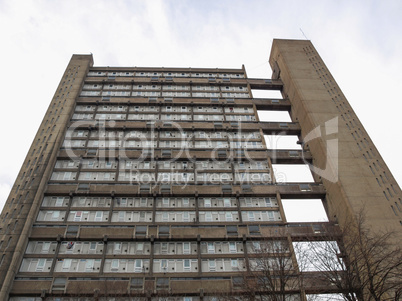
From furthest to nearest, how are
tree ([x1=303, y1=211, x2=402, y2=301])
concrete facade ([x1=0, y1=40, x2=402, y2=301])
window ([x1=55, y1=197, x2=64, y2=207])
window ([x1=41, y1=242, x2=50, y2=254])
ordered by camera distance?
window ([x1=55, y1=197, x2=64, y2=207]) → window ([x1=41, y1=242, x2=50, y2=254]) → concrete facade ([x1=0, y1=40, x2=402, y2=301]) → tree ([x1=303, y1=211, x2=402, y2=301])

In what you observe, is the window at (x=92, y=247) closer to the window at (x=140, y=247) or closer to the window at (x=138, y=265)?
the window at (x=140, y=247)

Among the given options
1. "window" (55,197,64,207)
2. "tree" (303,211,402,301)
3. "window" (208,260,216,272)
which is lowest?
"tree" (303,211,402,301)

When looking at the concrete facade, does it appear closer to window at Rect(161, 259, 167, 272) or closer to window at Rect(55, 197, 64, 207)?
window at Rect(161, 259, 167, 272)

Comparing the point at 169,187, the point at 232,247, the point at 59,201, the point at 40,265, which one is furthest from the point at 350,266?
the point at 59,201

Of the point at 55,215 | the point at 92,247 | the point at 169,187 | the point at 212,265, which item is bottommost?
the point at 212,265

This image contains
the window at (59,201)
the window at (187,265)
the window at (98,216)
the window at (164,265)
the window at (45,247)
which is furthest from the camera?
the window at (59,201)

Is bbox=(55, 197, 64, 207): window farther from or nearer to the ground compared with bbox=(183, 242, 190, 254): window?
farther from the ground

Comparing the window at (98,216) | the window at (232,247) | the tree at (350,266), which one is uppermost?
the window at (98,216)

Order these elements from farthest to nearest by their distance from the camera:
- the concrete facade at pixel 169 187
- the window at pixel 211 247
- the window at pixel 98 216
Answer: the window at pixel 98 216 → the window at pixel 211 247 → the concrete facade at pixel 169 187

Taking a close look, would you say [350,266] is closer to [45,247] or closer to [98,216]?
[98,216]

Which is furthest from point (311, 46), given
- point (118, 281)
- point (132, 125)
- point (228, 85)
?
point (118, 281)

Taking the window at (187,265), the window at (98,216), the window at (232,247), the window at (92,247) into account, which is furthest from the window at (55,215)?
the window at (232,247)

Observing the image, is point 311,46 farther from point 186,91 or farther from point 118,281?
point 118,281

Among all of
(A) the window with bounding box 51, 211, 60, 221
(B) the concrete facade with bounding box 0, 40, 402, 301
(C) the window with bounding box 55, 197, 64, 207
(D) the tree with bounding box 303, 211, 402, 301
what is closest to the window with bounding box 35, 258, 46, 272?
(B) the concrete facade with bounding box 0, 40, 402, 301
